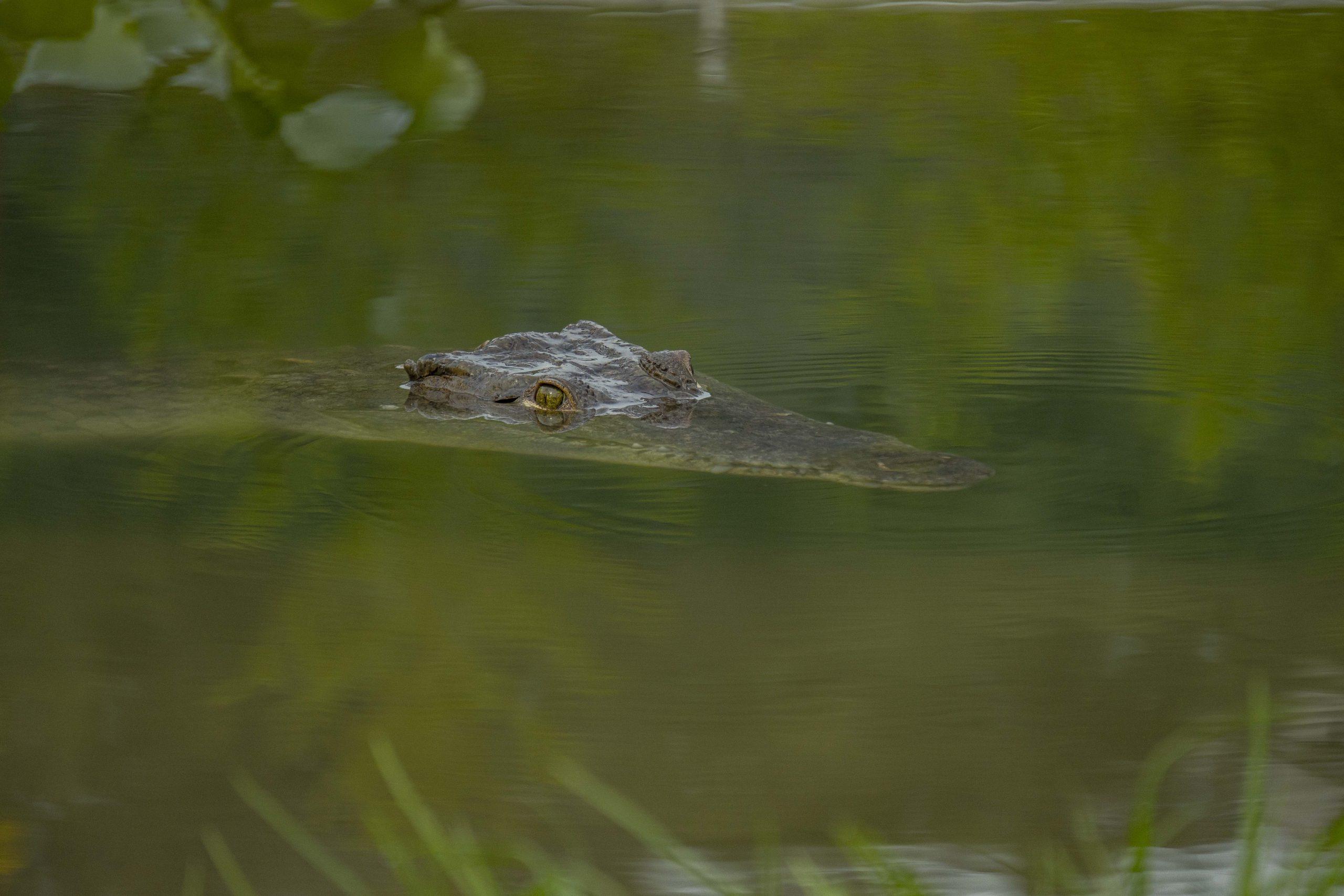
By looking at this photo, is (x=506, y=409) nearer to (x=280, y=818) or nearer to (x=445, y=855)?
(x=280, y=818)

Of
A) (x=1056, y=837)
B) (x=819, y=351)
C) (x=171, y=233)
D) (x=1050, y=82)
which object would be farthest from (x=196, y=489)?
(x=1050, y=82)

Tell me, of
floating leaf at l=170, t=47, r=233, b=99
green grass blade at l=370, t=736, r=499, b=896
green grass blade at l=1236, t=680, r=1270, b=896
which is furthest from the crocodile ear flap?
floating leaf at l=170, t=47, r=233, b=99

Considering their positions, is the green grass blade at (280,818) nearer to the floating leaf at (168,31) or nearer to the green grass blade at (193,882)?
the green grass blade at (193,882)

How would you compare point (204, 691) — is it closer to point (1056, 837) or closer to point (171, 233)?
point (1056, 837)

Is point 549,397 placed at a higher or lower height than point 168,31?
lower

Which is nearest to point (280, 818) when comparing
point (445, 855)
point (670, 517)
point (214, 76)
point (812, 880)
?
point (445, 855)

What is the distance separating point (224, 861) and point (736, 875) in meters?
0.70

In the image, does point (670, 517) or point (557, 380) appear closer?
point (670, 517)

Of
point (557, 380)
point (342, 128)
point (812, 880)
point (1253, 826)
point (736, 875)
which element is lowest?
point (736, 875)

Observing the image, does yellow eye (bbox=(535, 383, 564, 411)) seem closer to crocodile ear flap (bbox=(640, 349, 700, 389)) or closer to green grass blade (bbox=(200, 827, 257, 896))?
crocodile ear flap (bbox=(640, 349, 700, 389))

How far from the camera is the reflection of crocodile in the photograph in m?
3.48

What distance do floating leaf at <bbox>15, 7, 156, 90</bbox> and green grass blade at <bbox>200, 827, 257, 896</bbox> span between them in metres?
1.19

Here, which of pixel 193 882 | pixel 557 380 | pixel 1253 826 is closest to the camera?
pixel 1253 826

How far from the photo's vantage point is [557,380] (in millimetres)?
3834
